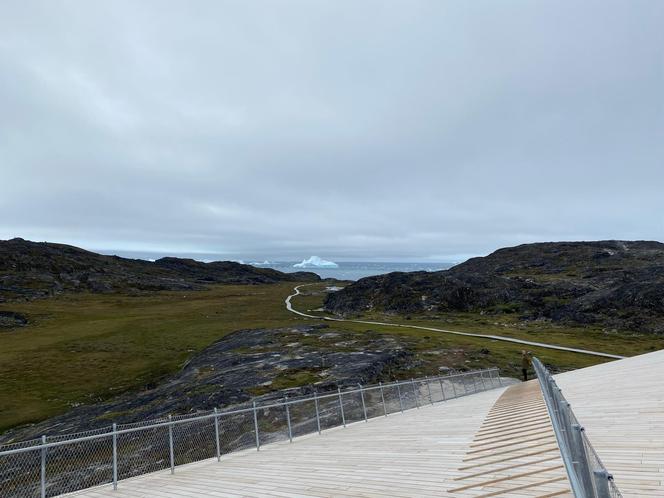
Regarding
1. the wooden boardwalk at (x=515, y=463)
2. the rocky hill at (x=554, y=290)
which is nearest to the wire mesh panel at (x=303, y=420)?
the wooden boardwalk at (x=515, y=463)

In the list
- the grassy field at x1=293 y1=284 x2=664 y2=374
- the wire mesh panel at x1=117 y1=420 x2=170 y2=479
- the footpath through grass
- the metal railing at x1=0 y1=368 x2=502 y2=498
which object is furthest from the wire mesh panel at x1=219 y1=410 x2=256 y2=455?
the grassy field at x1=293 y1=284 x2=664 y2=374

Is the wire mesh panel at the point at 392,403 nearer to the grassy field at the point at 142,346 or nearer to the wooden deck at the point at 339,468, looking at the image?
the wooden deck at the point at 339,468

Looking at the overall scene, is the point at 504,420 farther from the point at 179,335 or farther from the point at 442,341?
the point at 179,335

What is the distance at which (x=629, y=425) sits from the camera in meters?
10.7

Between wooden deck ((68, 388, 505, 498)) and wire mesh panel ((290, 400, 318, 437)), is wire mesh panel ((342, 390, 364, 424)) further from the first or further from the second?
wooden deck ((68, 388, 505, 498))

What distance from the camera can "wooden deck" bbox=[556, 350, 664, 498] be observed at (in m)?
7.43

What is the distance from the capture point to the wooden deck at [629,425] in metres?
7.43

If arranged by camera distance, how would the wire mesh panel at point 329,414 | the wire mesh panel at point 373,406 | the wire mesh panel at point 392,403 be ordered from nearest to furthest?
the wire mesh panel at point 329,414 → the wire mesh panel at point 373,406 → the wire mesh panel at point 392,403

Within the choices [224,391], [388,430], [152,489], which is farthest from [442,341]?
[152,489]

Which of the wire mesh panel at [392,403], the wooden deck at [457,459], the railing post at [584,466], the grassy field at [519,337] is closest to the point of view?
the railing post at [584,466]

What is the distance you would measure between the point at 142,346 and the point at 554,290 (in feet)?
297

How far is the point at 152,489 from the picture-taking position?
12.9m

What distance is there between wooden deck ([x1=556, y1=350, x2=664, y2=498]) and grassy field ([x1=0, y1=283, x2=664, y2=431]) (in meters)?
26.3

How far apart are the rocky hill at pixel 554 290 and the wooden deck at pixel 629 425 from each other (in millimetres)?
69156
